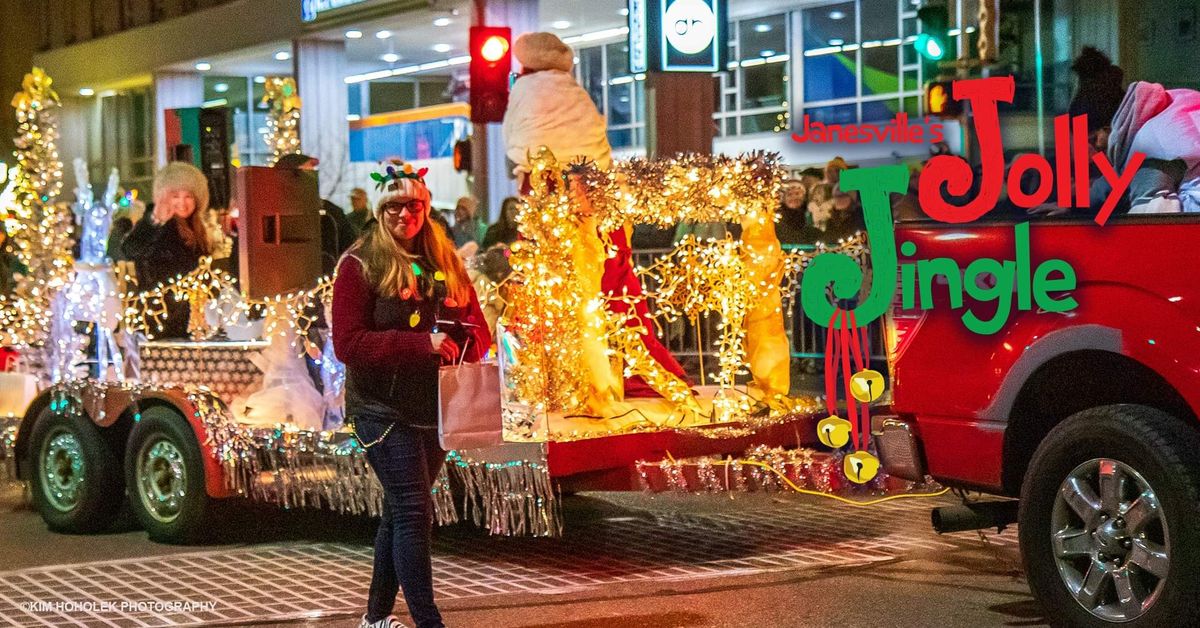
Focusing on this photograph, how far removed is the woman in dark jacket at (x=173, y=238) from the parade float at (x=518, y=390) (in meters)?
0.12

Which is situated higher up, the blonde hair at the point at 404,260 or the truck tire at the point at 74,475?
the blonde hair at the point at 404,260

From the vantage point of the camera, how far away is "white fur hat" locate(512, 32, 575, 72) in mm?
9594

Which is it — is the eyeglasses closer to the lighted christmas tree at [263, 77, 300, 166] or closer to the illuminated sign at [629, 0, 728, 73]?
the lighted christmas tree at [263, 77, 300, 166]

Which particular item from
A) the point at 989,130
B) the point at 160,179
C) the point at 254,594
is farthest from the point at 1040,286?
the point at 160,179

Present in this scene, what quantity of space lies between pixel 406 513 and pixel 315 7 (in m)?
23.8

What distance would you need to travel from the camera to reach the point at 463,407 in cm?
607

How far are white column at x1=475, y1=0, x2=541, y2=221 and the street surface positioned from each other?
1400 centimetres

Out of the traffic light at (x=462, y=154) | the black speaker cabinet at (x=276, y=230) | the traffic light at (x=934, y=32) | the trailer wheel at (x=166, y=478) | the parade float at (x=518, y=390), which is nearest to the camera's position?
the parade float at (x=518, y=390)

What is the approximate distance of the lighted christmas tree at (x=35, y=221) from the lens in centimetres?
1078

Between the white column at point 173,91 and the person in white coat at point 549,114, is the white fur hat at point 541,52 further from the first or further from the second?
the white column at point 173,91

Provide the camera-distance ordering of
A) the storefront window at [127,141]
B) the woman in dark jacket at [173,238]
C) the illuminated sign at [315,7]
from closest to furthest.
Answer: the woman in dark jacket at [173,238], the illuminated sign at [315,7], the storefront window at [127,141]

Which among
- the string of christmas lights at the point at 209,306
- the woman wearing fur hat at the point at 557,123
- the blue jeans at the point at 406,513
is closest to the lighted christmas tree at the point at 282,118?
the string of christmas lights at the point at 209,306

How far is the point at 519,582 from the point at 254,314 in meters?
2.92

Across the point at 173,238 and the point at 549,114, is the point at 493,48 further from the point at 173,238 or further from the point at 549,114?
the point at 549,114
